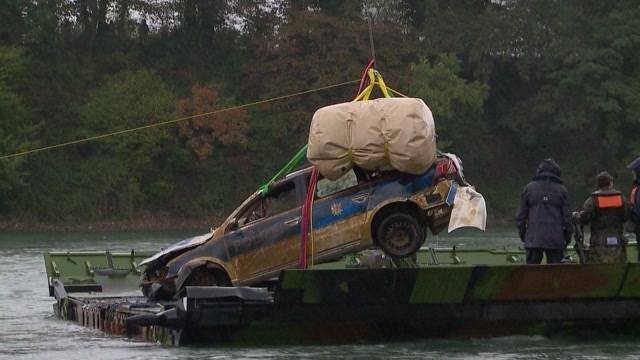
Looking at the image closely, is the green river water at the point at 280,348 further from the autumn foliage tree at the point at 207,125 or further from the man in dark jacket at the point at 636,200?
the autumn foliage tree at the point at 207,125

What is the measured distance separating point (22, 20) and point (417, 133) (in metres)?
43.2

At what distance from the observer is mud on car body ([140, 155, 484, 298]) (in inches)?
778

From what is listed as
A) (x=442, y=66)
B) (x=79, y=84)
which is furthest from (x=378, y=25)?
(x=79, y=84)

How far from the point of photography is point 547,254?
18969 mm

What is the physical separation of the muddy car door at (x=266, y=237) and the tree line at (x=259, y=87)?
3657cm

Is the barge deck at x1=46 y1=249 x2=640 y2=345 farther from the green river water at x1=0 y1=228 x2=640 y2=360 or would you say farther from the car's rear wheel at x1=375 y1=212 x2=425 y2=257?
the car's rear wheel at x1=375 y1=212 x2=425 y2=257

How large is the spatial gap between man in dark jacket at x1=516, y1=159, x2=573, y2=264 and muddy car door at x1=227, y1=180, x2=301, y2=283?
2.83 m

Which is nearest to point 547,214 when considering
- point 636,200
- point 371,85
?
point 636,200

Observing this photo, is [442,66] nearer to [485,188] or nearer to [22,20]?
[485,188]

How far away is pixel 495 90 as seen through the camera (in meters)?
65.6

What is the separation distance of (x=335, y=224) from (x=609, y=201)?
3.36m

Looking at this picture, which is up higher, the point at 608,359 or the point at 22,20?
the point at 22,20

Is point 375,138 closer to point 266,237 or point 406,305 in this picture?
point 266,237

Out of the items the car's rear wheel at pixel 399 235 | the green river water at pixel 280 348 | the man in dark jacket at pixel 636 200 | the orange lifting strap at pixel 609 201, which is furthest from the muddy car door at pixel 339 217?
the man in dark jacket at pixel 636 200
